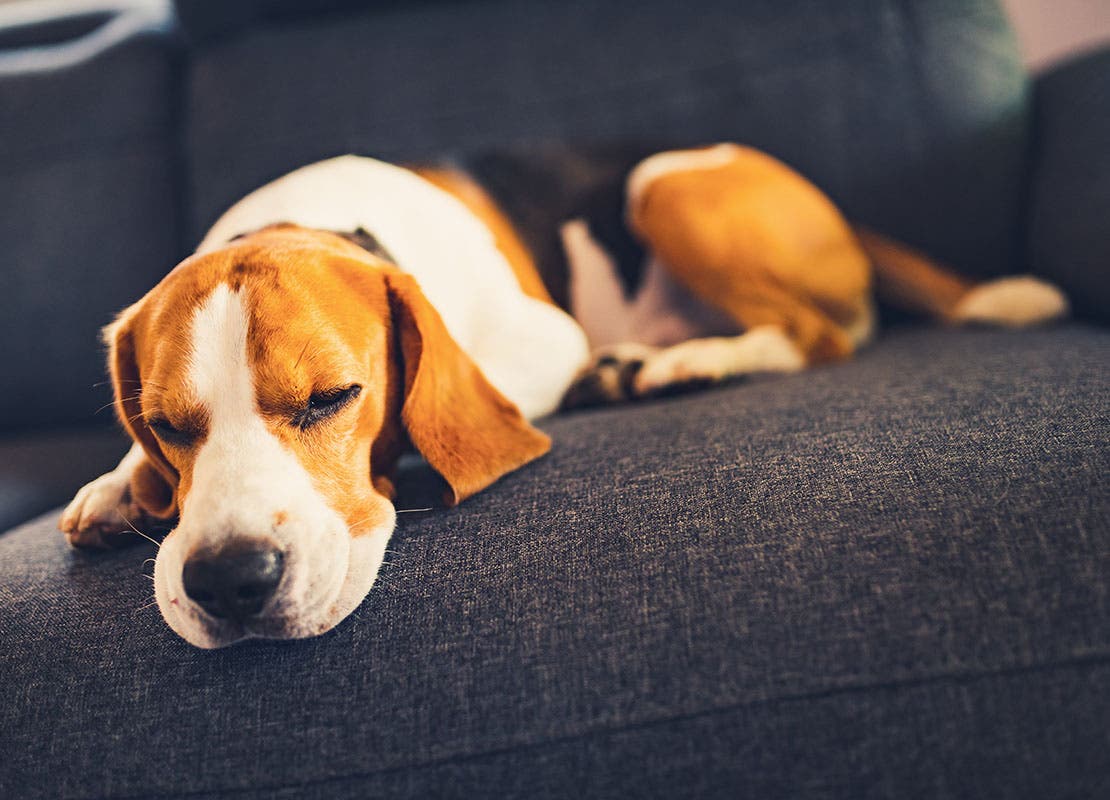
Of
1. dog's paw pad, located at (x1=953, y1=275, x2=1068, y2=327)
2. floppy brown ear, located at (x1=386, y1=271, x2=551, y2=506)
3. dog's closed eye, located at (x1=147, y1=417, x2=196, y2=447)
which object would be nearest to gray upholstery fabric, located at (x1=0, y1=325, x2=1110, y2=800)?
floppy brown ear, located at (x1=386, y1=271, x2=551, y2=506)

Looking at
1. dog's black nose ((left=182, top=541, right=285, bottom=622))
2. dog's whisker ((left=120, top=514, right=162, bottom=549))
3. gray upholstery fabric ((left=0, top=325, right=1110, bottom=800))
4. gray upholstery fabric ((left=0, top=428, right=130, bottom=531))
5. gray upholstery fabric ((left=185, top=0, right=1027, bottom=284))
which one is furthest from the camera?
gray upholstery fabric ((left=185, top=0, right=1027, bottom=284))

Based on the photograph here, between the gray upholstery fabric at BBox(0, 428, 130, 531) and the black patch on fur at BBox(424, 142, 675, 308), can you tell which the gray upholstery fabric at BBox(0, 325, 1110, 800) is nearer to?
the gray upholstery fabric at BBox(0, 428, 130, 531)

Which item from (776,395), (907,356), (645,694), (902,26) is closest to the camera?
(645,694)

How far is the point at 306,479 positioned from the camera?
1.15 m

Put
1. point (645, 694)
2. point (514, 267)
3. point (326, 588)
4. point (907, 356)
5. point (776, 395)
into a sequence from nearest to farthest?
point (645, 694) < point (326, 588) < point (776, 395) < point (907, 356) < point (514, 267)

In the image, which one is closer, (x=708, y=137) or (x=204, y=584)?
(x=204, y=584)

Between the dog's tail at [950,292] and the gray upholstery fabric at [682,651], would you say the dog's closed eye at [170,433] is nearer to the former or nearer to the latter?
the gray upholstery fabric at [682,651]

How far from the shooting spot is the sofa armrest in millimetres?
1733

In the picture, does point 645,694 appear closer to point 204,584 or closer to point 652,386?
point 204,584

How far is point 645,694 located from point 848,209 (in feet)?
5.88

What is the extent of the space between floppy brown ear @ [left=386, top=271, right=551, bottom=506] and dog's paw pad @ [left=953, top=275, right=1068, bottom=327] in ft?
3.93

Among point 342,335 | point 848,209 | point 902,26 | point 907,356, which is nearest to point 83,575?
point 342,335

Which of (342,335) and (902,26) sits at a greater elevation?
(902,26)

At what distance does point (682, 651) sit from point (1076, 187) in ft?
5.19
